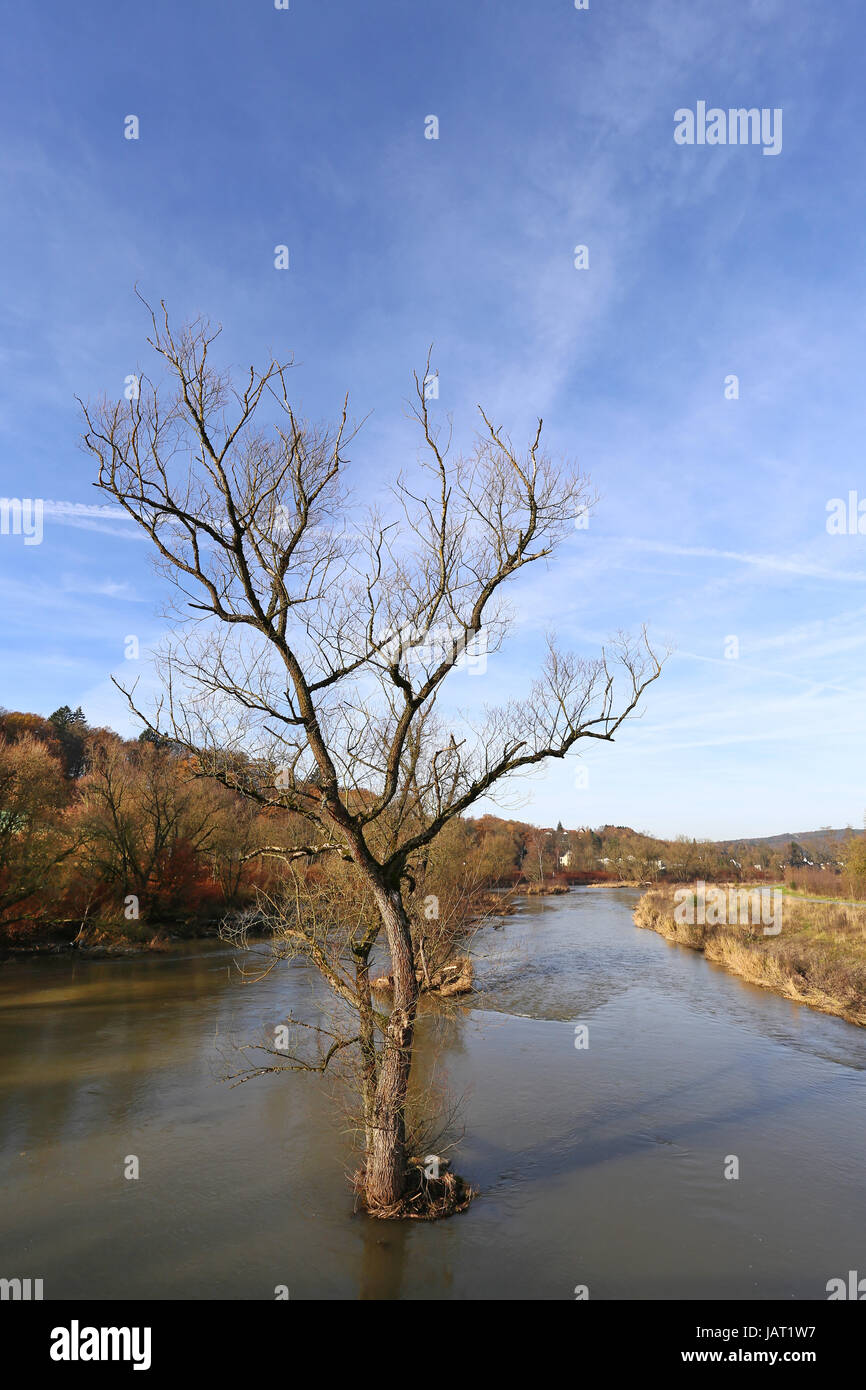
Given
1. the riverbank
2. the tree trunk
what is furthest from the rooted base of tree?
the riverbank

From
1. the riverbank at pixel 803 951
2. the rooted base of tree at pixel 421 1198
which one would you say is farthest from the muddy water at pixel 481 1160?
the riverbank at pixel 803 951

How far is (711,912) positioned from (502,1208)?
107ft

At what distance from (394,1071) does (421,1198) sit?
173cm

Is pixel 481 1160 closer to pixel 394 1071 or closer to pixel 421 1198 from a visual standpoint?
pixel 421 1198

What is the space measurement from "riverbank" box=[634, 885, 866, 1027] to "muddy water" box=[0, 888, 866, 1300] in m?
1.75

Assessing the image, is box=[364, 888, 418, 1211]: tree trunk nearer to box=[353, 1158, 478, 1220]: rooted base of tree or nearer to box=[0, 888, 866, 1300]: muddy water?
box=[353, 1158, 478, 1220]: rooted base of tree

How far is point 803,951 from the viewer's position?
82.4 feet

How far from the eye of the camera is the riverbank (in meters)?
20.5

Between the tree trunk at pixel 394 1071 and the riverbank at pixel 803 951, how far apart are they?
52.7ft

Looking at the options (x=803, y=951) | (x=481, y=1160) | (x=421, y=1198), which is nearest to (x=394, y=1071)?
(x=421, y=1198)

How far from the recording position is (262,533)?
7.18m

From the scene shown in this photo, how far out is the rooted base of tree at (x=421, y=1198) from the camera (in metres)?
7.74

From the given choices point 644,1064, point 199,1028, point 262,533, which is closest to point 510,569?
point 262,533
